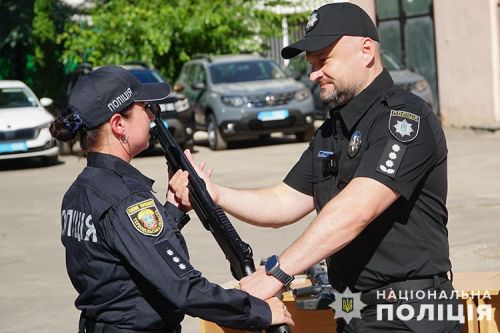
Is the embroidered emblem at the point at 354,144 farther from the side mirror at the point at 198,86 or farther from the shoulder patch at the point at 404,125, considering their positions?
the side mirror at the point at 198,86

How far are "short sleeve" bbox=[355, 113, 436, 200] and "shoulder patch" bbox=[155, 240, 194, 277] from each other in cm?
69

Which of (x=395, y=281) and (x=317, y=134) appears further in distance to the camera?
(x=317, y=134)

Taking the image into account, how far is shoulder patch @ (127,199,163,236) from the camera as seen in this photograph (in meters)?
3.66

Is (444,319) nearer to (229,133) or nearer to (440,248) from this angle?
(440,248)

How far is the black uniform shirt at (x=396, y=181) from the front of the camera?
12.5ft

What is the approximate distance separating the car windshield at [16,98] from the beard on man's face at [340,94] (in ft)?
57.3

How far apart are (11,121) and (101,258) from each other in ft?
54.7

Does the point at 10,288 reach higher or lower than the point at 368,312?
lower

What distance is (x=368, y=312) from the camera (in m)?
3.95

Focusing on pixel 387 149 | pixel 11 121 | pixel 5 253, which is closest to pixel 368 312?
pixel 387 149

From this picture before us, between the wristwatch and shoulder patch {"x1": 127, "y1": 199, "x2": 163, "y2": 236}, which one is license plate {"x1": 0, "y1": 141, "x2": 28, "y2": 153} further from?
shoulder patch {"x1": 127, "y1": 199, "x2": 163, "y2": 236}

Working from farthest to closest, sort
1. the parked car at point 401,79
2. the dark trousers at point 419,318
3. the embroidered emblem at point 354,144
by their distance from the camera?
the parked car at point 401,79 < the embroidered emblem at point 354,144 < the dark trousers at point 419,318

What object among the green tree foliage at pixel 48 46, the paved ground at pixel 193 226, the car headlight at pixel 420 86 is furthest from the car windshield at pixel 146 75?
the green tree foliage at pixel 48 46

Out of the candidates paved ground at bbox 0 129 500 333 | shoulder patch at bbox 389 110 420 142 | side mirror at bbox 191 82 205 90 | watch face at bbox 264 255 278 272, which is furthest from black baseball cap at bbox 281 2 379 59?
side mirror at bbox 191 82 205 90
